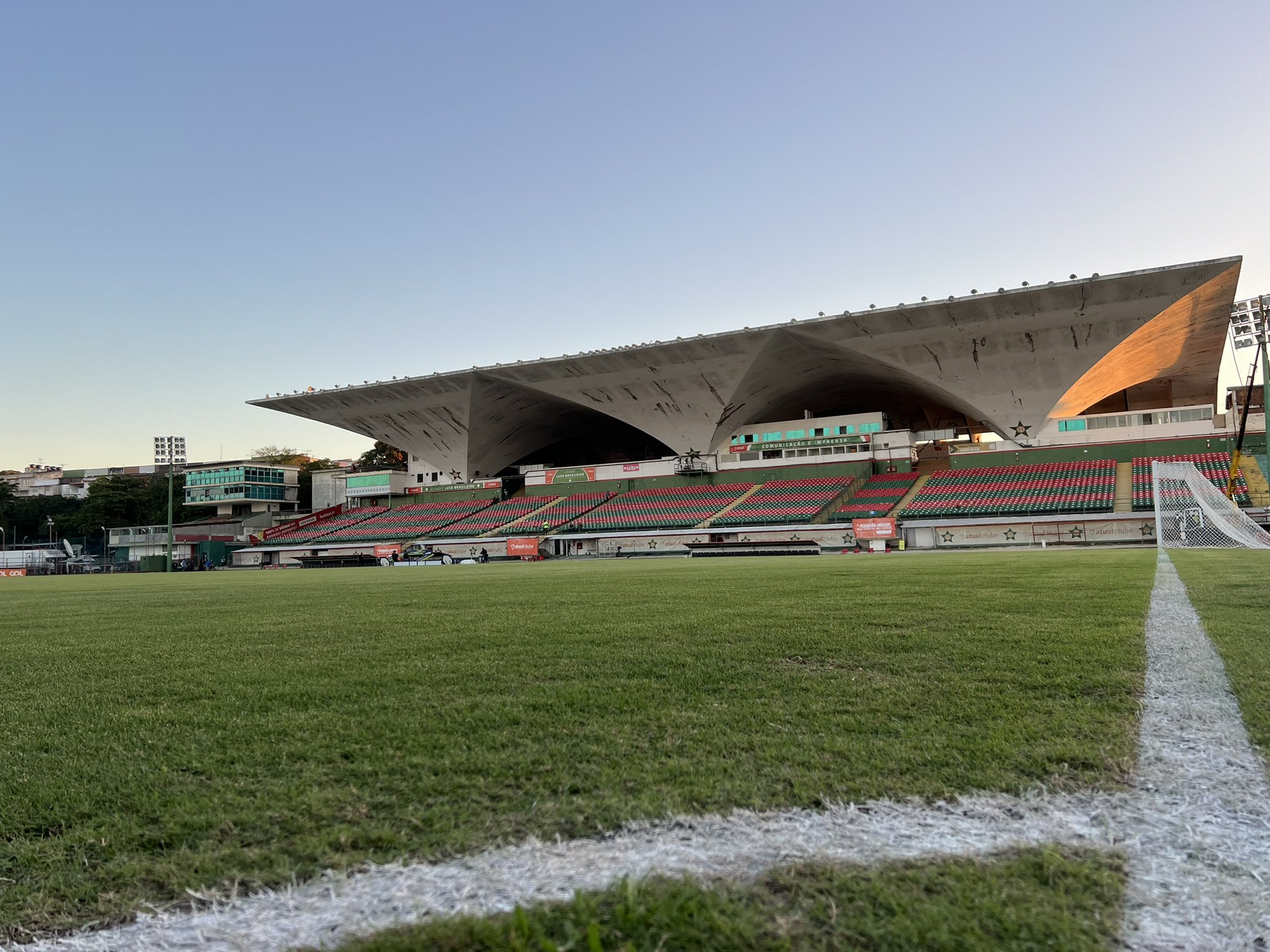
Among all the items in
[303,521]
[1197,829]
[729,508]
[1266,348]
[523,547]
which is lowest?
[523,547]

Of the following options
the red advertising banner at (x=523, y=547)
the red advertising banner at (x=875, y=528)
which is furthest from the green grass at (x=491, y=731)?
the red advertising banner at (x=523, y=547)

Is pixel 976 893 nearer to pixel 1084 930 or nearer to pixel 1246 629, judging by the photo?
pixel 1084 930

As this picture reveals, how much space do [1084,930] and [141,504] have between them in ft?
282

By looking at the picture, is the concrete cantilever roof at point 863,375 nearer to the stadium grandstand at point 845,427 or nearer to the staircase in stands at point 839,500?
the stadium grandstand at point 845,427

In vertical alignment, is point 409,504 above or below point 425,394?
below

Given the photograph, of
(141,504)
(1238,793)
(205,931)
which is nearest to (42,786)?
(205,931)

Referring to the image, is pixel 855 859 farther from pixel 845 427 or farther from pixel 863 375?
pixel 845 427

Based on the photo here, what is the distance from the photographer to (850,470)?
39.4 metres

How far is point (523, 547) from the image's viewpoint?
37531 millimetres

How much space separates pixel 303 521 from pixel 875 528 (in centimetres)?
4382

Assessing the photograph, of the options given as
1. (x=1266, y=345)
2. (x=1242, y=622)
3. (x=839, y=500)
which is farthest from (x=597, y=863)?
(x=839, y=500)

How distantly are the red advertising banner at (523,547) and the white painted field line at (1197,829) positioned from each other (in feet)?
115

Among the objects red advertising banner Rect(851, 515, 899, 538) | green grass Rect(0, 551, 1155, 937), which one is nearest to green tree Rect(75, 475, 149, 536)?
red advertising banner Rect(851, 515, 899, 538)

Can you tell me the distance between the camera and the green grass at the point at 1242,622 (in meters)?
2.96
